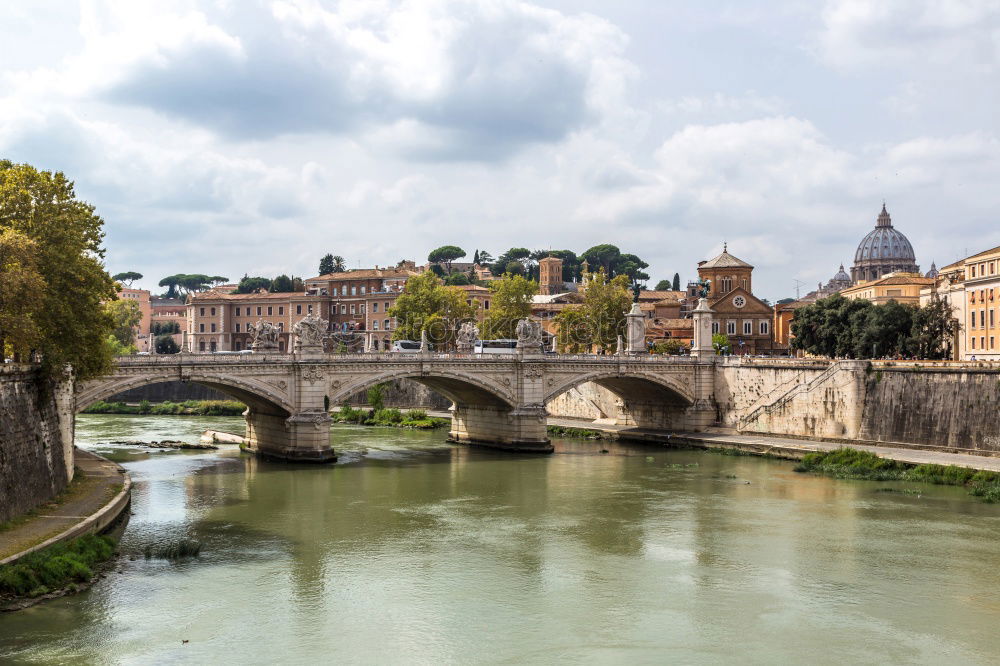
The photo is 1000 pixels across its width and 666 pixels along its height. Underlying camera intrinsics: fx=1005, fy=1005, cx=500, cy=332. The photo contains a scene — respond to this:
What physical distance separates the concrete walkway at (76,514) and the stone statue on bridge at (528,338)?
17.6 m

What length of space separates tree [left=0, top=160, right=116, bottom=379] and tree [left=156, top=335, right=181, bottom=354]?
215 feet

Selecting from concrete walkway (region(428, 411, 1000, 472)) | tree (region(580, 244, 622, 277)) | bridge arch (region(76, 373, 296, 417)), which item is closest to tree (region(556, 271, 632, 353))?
concrete walkway (region(428, 411, 1000, 472))

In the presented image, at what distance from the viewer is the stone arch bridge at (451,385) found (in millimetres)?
33500

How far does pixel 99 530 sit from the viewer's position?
832 inches

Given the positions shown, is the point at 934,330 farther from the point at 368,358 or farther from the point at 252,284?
the point at 252,284

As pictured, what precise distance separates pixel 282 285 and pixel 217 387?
72783 millimetres

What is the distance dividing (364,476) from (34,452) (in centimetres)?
1307

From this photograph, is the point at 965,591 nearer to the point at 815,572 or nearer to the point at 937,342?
the point at 815,572

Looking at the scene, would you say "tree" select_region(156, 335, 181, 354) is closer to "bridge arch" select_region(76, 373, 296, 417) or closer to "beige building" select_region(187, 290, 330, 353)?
"beige building" select_region(187, 290, 330, 353)

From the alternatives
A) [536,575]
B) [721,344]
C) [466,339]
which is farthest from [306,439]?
[721,344]

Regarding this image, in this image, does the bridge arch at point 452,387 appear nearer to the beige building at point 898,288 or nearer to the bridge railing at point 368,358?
the bridge railing at point 368,358

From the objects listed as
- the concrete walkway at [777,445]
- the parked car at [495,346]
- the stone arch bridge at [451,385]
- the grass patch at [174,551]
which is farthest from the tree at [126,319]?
the grass patch at [174,551]

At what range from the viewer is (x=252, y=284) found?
110 m

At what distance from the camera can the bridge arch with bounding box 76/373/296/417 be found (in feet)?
101
